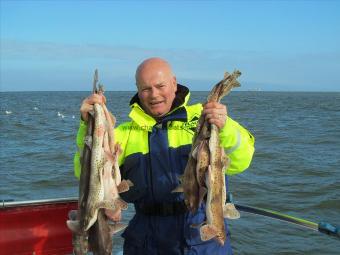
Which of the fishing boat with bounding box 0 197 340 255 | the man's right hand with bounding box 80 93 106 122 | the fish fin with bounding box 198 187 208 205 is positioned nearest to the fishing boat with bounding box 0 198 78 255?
the fishing boat with bounding box 0 197 340 255

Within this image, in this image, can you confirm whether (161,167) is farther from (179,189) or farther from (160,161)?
(179,189)

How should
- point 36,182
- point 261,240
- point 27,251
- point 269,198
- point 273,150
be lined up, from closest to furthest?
point 27,251
point 261,240
point 269,198
point 36,182
point 273,150

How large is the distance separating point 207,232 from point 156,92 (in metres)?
1.31

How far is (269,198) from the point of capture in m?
12.3

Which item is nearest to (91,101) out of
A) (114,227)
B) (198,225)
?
(114,227)

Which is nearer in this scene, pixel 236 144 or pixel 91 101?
pixel 91 101

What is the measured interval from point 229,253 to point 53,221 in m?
2.41

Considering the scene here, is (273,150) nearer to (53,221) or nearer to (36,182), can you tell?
(36,182)

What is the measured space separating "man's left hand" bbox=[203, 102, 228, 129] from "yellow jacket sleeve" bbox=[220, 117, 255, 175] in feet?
0.42

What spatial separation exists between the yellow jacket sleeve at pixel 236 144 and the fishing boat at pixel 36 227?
2.39 metres

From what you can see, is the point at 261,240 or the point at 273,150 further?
the point at 273,150

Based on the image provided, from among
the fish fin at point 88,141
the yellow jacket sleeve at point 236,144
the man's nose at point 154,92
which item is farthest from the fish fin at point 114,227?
the man's nose at point 154,92

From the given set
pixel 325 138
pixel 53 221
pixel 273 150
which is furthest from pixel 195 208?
pixel 325 138

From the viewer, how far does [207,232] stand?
12.9ft
